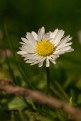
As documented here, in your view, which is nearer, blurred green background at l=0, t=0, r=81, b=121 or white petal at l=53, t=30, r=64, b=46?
white petal at l=53, t=30, r=64, b=46

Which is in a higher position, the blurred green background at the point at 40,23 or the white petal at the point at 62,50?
the blurred green background at the point at 40,23

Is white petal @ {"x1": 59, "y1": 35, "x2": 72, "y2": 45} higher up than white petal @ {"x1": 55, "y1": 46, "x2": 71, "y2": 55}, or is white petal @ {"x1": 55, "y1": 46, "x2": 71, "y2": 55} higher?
white petal @ {"x1": 59, "y1": 35, "x2": 72, "y2": 45}

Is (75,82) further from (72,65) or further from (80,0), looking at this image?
(80,0)

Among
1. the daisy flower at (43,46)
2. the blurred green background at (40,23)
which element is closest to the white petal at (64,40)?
the daisy flower at (43,46)

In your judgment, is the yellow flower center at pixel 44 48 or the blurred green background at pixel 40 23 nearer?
the yellow flower center at pixel 44 48

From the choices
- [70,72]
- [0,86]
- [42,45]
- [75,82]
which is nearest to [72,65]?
[70,72]

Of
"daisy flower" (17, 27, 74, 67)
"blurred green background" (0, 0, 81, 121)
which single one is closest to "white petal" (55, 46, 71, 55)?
"daisy flower" (17, 27, 74, 67)

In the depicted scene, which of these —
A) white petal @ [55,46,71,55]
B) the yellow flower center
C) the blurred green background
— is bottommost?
white petal @ [55,46,71,55]

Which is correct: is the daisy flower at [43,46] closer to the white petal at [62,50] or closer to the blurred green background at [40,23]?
the white petal at [62,50]

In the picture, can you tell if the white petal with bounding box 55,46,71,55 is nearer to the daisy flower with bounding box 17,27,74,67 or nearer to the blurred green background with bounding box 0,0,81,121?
the daisy flower with bounding box 17,27,74,67
